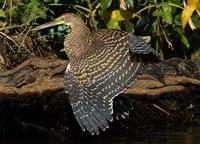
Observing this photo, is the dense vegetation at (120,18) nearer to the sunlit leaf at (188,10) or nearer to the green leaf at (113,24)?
the green leaf at (113,24)

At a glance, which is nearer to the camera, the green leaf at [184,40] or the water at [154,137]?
the water at [154,137]

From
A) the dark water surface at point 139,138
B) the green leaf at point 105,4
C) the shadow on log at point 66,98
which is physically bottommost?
the dark water surface at point 139,138

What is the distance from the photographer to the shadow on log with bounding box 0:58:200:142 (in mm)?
6852

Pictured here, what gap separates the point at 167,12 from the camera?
7785mm

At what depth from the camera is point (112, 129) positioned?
8195 mm

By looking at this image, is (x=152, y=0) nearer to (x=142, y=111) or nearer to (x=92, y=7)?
(x=92, y=7)

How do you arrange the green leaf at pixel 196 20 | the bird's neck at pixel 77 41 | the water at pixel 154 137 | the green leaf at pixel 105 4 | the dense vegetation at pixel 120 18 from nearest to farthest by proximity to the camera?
the bird's neck at pixel 77 41 < the water at pixel 154 137 < the green leaf at pixel 105 4 < the dense vegetation at pixel 120 18 < the green leaf at pixel 196 20

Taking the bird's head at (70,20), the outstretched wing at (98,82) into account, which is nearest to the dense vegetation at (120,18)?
the bird's head at (70,20)

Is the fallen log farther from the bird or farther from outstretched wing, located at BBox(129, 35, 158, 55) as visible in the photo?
outstretched wing, located at BBox(129, 35, 158, 55)

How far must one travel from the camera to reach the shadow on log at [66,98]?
22.5 ft

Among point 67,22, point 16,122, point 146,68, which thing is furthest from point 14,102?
point 146,68

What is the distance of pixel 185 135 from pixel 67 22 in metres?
1.75

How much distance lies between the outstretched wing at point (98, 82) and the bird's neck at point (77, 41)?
1.23 feet

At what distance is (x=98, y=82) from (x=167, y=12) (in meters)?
1.62
